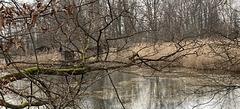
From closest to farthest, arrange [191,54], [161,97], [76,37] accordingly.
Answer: [76,37] → [191,54] → [161,97]

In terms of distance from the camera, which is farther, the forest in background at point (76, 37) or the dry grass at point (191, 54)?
the dry grass at point (191, 54)

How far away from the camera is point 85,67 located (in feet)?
7.13

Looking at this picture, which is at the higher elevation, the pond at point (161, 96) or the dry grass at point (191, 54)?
the dry grass at point (191, 54)

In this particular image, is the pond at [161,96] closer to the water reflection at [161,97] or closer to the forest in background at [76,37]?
the water reflection at [161,97]

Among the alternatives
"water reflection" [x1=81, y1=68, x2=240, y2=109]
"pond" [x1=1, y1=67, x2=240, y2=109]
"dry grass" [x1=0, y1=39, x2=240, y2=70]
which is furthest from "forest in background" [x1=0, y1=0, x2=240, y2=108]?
"water reflection" [x1=81, y1=68, x2=240, y2=109]

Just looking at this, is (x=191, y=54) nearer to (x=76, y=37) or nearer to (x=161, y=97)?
(x=161, y=97)

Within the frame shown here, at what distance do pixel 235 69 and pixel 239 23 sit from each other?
162 inches

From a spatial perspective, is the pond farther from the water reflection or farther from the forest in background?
the forest in background

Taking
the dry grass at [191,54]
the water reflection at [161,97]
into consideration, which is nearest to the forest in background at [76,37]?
the dry grass at [191,54]

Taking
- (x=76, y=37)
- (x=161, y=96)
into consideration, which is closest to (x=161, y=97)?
(x=161, y=96)

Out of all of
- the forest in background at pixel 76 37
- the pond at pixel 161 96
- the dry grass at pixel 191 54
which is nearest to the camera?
the forest in background at pixel 76 37

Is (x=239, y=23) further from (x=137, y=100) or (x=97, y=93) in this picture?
(x=97, y=93)

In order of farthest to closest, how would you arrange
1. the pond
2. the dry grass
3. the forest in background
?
the pond
the dry grass
the forest in background

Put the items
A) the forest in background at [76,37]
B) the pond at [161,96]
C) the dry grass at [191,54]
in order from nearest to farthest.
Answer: the forest in background at [76,37] → the dry grass at [191,54] → the pond at [161,96]
